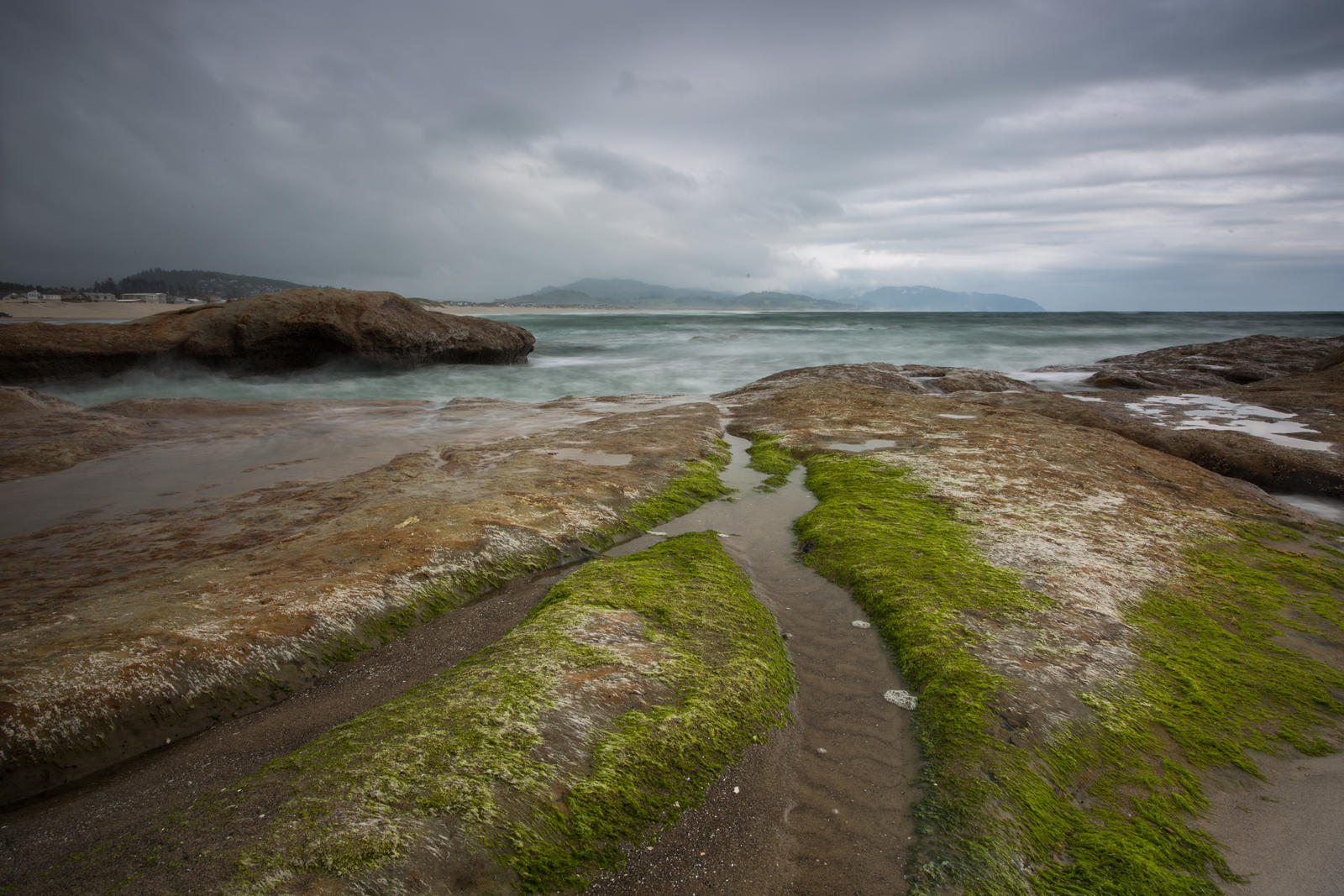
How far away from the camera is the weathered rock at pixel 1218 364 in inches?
651

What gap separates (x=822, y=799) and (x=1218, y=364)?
23.6 metres

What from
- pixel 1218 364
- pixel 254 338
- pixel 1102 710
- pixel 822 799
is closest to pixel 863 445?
pixel 1102 710

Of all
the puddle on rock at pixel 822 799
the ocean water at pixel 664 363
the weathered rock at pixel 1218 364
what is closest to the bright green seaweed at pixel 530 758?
the puddle on rock at pixel 822 799

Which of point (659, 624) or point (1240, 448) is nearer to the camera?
point (659, 624)

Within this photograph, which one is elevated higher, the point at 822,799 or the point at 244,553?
the point at 244,553

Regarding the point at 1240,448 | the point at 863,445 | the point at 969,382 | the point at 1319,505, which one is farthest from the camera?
the point at 969,382

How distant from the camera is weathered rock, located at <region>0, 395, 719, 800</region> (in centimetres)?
310

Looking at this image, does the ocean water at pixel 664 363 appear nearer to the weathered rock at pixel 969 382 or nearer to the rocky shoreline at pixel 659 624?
the weathered rock at pixel 969 382

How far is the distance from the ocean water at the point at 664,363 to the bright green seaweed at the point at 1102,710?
15.4 metres

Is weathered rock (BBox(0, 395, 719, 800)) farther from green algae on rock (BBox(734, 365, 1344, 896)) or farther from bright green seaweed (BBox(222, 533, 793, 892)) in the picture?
green algae on rock (BBox(734, 365, 1344, 896))

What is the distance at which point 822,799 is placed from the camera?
9.51ft

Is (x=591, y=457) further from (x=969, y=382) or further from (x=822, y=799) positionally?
(x=969, y=382)

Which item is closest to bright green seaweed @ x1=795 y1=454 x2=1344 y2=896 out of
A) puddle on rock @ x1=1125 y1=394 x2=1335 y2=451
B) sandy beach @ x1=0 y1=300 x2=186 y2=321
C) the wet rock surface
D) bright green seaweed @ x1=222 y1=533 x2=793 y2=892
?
bright green seaweed @ x1=222 y1=533 x2=793 y2=892

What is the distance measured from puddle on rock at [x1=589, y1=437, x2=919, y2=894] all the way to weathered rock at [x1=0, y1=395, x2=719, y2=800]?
2.37 metres
